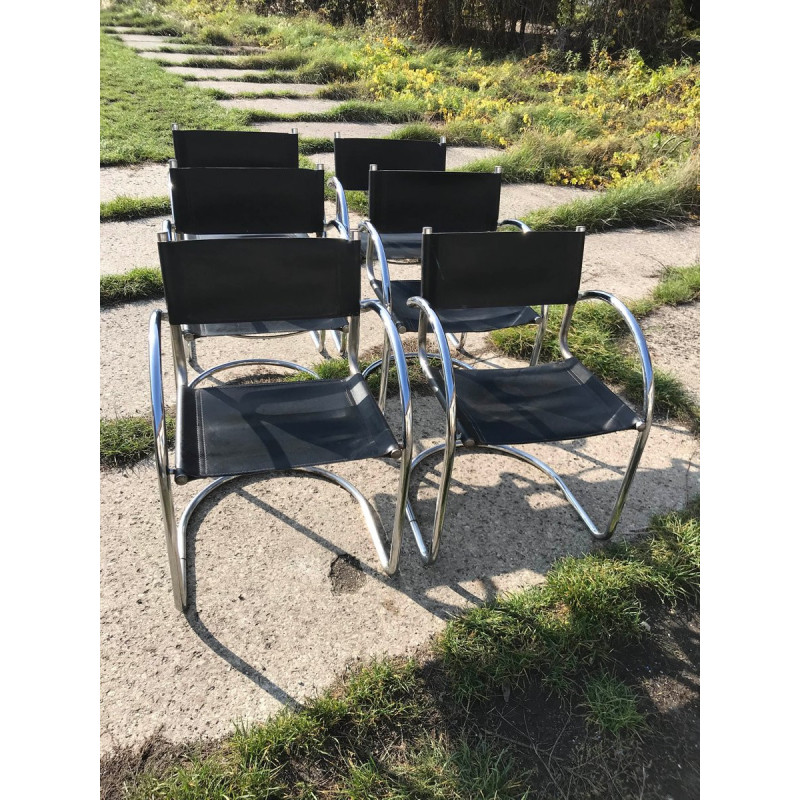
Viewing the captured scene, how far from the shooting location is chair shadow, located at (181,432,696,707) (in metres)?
1.94

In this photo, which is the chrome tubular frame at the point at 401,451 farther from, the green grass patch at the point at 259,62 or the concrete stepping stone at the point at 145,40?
the concrete stepping stone at the point at 145,40

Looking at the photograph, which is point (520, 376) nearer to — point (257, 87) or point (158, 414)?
point (158, 414)

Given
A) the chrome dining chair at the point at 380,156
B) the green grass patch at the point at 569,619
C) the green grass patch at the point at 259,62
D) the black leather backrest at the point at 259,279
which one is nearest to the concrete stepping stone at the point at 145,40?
the green grass patch at the point at 259,62

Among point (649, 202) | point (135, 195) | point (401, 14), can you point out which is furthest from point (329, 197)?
point (401, 14)

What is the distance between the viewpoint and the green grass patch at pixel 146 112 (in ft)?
18.5

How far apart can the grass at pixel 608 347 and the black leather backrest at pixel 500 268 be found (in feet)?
2.06

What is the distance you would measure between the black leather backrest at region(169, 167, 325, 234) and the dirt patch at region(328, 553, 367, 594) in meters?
1.61

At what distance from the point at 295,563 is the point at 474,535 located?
615 mm

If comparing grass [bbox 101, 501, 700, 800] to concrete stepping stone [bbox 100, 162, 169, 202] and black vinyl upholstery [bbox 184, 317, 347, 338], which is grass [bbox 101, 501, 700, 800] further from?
concrete stepping stone [bbox 100, 162, 169, 202]

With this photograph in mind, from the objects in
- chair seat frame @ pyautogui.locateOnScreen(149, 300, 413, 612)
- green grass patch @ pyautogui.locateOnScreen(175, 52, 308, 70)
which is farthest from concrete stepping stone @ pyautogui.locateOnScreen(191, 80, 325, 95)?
chair seat frame @ pyautogui.locateOnScreen(149, 300, 413, 612)

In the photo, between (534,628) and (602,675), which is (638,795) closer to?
(602,675)

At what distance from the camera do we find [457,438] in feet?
6.42

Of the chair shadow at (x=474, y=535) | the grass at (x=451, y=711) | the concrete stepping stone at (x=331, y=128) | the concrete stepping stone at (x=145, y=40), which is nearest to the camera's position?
the grass at (x=451, y=711)

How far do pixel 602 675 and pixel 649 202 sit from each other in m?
4.46
